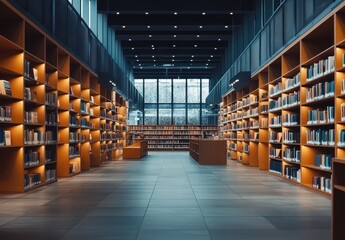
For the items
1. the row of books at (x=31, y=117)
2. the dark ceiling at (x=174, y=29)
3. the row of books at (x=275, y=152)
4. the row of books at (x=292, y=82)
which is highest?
the dark ceiling at (x=174, y=29)

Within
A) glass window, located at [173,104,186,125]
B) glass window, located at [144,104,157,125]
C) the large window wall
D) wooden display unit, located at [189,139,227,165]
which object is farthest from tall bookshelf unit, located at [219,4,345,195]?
glass window, located at [144,104,157,125]

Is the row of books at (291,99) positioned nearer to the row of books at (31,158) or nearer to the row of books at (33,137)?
the row of books at (33,137)

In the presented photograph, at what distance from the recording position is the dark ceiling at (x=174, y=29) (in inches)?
747

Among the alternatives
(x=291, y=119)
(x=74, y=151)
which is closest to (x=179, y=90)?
(x=74, y=151)

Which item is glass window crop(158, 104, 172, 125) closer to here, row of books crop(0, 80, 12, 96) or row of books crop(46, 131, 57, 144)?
row of books crop(46, 131, 57, 144)

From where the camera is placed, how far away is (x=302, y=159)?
10.9m

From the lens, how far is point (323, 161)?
9641mm

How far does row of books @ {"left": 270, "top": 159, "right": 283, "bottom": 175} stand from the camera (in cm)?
1358

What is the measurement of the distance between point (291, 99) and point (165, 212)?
5.92 metres

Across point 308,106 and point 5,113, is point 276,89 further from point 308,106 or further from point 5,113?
point 5,113

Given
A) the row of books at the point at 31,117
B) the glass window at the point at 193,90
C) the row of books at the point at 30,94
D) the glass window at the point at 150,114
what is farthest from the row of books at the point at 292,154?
the glass window at the point at 150,114

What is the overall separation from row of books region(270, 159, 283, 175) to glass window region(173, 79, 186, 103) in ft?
90.2

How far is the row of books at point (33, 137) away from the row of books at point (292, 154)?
5885mm

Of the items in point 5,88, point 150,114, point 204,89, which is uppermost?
point 204,89
